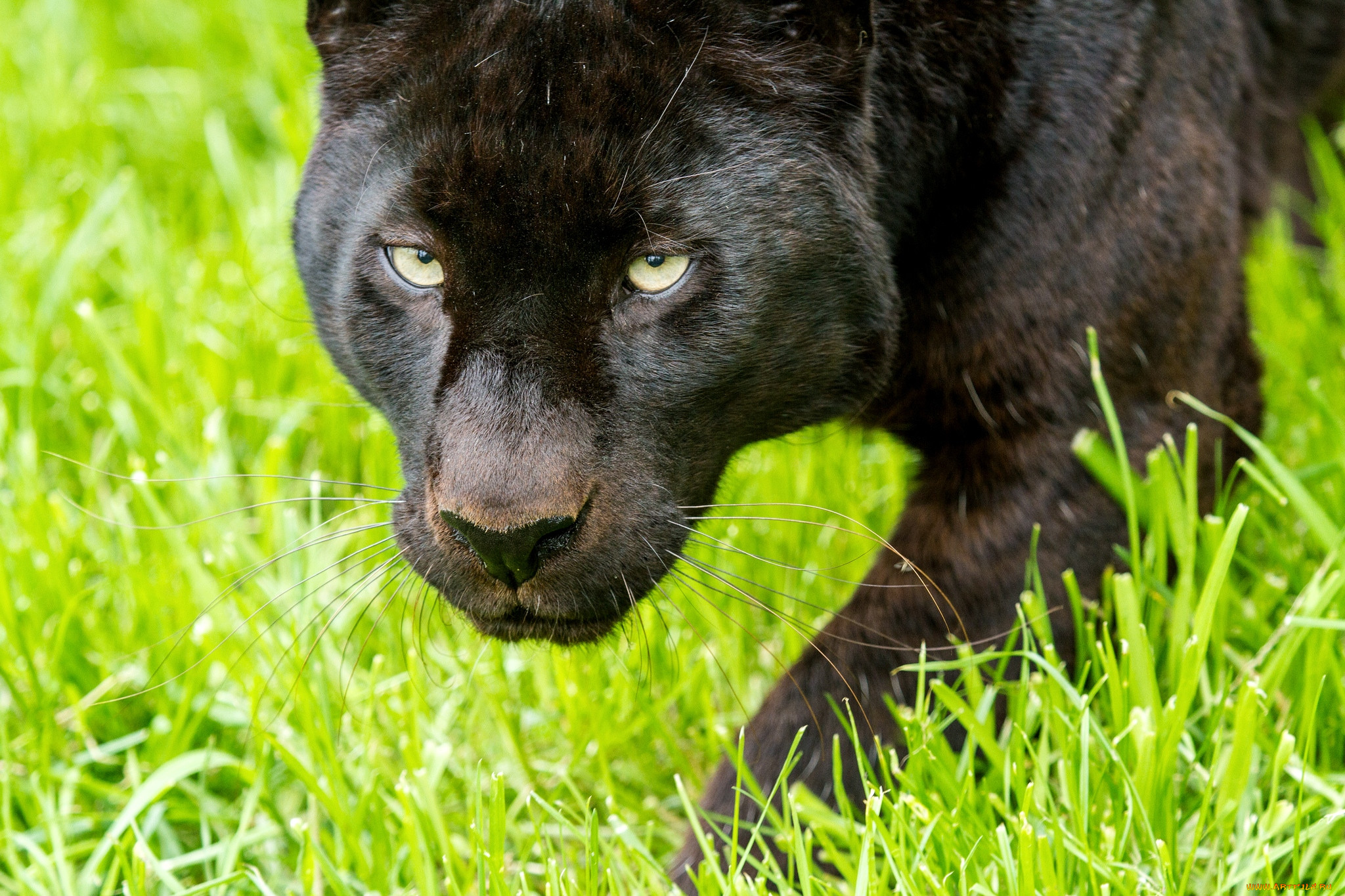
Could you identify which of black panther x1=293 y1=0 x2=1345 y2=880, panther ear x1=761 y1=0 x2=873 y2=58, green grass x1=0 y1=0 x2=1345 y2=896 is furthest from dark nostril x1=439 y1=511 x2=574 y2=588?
panther ear x1=761 y1=0 x2=873 y2=58

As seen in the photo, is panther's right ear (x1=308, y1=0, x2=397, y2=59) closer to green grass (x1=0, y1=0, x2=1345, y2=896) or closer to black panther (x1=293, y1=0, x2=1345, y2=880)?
black panther (x1=293, y1=0, x2=1345, y2=880)

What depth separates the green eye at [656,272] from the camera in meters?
1.78

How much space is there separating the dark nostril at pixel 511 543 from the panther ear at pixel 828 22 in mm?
765

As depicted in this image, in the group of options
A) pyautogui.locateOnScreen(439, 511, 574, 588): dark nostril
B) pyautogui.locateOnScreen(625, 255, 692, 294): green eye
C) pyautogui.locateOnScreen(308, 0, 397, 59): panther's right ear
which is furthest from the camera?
pyautogui.locateOnScreen(308, 0, 397, 59): panther's right ear

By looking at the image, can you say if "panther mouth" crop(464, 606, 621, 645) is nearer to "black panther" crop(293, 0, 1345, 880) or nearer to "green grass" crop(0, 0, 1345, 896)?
"black panther" crop(293, 0, 1345, 880)

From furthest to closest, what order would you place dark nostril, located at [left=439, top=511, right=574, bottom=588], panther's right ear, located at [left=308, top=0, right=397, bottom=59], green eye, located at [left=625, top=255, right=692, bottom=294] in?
1. panther's right ear, located at [left=308, top=0, right=397, bottom=59]
2. green eye, located at [left=625, top=255, right=692, bottom=294]
3. dark nostril, located at [left=439, top=511, right=574, bottom=588]

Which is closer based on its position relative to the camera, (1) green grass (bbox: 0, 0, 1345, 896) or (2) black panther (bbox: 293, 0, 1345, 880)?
(2) black panther (bbox: 293, 0, 1345, 880)

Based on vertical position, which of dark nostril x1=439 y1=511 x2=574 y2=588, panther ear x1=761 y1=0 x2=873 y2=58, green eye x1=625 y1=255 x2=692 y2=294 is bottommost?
dark nostril x1=439 y1=511 x2=574 y2=588

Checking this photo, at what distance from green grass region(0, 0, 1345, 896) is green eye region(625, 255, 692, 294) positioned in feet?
1.50

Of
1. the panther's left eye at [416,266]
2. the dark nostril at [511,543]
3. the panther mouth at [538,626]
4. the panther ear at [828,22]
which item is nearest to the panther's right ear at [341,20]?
the panther's left eye at [416,266]

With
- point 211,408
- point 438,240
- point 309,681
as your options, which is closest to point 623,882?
point 309,681

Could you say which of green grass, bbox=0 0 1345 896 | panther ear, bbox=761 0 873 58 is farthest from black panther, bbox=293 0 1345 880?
green grass, bbox=0 0 1345 896

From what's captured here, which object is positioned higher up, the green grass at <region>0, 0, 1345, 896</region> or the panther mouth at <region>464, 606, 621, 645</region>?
the panther mouth at <region>464, 606, 621, 645</region>

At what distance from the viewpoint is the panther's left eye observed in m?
1.84
